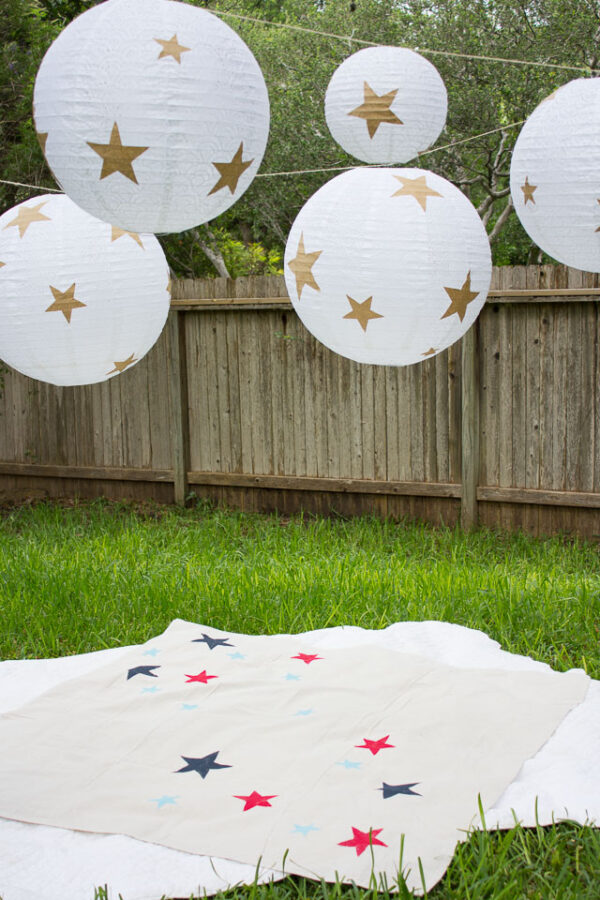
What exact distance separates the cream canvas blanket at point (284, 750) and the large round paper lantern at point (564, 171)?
143 cm

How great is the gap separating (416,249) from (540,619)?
1.94 m

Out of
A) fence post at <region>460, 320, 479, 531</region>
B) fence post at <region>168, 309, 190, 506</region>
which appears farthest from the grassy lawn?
fence post at <region>168, 309, 190, 506</region>

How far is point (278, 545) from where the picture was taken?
525 centimetres

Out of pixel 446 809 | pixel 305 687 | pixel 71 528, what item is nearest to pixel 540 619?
pixel 305 687

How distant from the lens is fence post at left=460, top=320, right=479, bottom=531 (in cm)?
541

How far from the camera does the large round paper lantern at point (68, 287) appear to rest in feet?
8.27

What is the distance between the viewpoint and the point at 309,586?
13.6ft

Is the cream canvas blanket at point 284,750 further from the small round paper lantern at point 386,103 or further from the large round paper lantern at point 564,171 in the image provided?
the small round paper lantern at point 386,103

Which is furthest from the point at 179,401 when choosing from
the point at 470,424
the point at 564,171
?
the point at 564,171

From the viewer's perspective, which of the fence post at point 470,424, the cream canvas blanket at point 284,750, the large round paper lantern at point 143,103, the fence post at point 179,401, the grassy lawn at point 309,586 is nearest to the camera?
the large round paper lantern at point 143,103

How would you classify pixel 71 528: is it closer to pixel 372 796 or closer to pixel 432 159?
pixel 372 796

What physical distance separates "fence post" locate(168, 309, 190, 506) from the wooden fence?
1cm

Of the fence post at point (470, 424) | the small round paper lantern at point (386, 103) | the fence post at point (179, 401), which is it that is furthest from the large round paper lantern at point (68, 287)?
the fence post at point (179, 401)

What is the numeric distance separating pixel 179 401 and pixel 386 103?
13.1 ft
